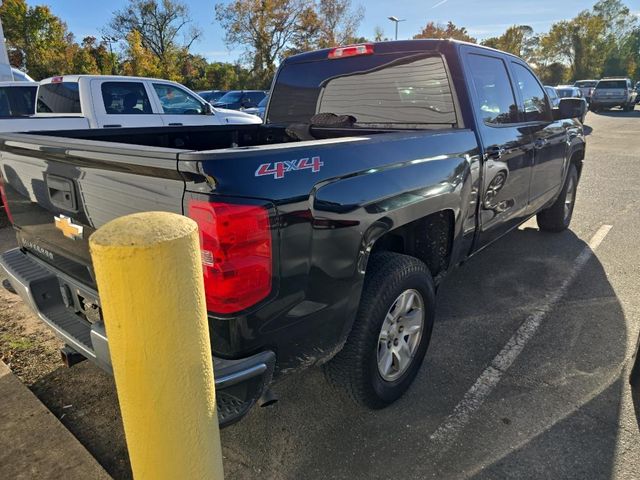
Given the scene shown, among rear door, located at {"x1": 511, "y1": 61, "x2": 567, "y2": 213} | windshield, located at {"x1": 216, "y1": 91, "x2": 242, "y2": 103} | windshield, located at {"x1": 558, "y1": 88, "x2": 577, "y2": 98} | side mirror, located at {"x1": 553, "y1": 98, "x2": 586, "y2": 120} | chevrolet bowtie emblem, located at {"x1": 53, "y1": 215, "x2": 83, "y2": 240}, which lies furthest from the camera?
windshield, located at {"x1": 558, "y1": 88, "x2": 577, "y2": 98}

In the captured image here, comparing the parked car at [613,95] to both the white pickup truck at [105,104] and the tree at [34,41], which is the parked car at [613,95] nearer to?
the white pickup truck at [105,104]

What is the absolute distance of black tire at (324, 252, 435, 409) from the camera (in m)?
2.29

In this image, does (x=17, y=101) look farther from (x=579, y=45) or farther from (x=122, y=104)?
(x=579, y=45)

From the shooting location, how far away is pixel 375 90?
3.51 m

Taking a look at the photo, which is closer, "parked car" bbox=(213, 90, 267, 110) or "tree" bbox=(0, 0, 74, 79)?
"parked car" bbox=(213, 90, 267, 110)

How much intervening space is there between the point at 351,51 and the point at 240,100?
1687 centimetres

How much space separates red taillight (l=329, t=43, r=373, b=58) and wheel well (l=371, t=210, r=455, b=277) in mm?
1414

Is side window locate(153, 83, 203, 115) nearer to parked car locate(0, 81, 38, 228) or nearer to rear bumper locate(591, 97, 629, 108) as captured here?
parked car locate(0, 81, 38, 228)

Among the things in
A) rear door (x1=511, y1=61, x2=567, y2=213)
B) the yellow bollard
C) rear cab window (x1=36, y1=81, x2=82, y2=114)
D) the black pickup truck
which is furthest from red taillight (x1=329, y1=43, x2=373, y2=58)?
rear cab window (x1=36, y1=81, x2=82, y2=114)

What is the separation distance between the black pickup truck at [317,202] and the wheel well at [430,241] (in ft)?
0.04

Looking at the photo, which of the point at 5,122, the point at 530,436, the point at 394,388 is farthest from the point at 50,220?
the point at 5,122

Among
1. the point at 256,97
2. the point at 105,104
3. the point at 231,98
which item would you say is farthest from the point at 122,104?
the point at 256,97

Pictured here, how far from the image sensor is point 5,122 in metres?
6.44

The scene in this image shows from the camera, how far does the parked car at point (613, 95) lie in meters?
27.2
